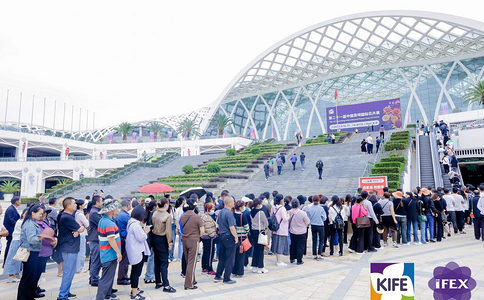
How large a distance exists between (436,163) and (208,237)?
15.1m

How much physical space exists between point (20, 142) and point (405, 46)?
4679 cm

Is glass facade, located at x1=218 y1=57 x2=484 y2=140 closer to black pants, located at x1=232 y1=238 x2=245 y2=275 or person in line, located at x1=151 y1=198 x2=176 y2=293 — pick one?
black pants, located at x1=232 y1=238 x2=245 y2=275

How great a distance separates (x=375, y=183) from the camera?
41.8 ft

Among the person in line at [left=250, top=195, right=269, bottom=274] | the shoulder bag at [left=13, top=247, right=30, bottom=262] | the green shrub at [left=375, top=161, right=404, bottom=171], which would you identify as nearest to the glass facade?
the green shrub at [left=375, top=161, right=404, bottom=171]

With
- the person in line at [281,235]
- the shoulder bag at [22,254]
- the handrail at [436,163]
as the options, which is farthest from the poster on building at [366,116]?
the shoulder bag at [22,254]

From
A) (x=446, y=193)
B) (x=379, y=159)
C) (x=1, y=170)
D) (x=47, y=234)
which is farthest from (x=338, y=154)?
(x=1, y=170)

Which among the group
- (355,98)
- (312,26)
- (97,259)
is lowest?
(97,259)

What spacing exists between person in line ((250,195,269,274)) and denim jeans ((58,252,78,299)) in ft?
11.2

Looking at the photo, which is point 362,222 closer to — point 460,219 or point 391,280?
point 460,219

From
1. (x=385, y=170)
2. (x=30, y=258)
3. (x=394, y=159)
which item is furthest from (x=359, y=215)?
(x=394, y=159)

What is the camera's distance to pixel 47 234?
494 centimetres

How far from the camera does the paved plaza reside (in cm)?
504

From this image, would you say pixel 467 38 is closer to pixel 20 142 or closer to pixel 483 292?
pixel 483 292

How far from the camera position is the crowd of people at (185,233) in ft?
16.1
